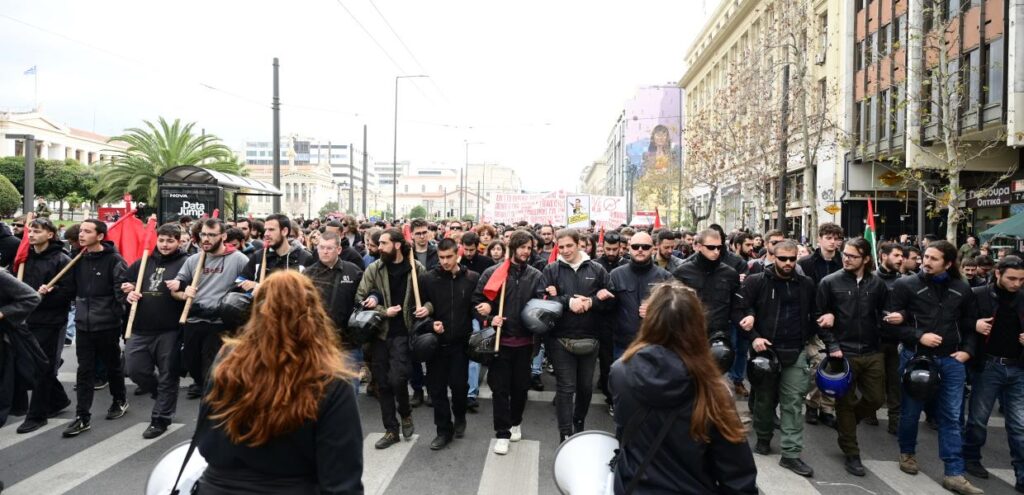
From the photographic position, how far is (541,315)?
5.71 meters

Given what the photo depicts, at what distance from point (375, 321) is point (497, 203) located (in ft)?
48.7

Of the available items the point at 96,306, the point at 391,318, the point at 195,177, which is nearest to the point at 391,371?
the point at 391,318

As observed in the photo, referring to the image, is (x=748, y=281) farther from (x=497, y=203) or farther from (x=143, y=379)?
(x=497, y=203)

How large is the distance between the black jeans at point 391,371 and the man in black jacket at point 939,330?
4304mm

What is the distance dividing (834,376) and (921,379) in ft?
2.14

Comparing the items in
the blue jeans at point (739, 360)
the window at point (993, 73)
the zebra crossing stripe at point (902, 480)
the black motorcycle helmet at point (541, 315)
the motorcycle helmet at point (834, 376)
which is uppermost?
the window at point (993, 73)

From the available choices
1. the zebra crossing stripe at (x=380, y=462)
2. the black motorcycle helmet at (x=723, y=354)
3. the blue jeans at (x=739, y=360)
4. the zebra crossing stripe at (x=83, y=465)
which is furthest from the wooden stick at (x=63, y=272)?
the blue jeans at (x=739, y=360)

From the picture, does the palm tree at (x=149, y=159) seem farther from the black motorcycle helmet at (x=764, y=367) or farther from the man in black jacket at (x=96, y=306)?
the black motorcycle helmet at (x=764, y=367)

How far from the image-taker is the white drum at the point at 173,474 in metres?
2.44

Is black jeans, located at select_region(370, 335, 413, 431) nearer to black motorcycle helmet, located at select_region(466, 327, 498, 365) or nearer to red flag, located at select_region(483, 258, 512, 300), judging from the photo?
black motorcycle helmet, located at select_region(466, 327, 498, 365)

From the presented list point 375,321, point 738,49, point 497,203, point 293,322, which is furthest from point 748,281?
point 738,49

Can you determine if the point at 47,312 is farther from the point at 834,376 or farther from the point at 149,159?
the point at 149,159

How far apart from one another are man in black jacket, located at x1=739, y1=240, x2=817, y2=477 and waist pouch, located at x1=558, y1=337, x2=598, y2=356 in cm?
132

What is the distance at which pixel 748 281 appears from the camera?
19.3ft
